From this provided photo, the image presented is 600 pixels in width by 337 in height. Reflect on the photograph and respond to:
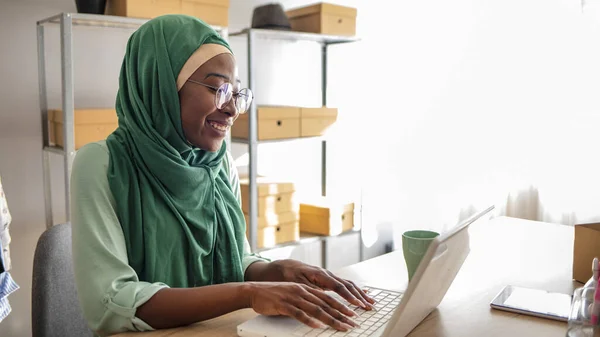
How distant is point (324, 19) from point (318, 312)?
2.35 meters

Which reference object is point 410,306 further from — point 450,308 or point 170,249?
point 170,249

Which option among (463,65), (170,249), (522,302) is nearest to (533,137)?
(463,65)

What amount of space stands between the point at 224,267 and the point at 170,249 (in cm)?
16

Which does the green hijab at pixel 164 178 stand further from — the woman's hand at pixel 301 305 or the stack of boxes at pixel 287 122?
the stack of boxes at pixel 287 122

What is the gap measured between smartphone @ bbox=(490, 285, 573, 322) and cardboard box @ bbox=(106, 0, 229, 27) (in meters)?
1.86

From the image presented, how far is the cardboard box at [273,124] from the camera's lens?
2.88m

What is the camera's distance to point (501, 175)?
121 inches

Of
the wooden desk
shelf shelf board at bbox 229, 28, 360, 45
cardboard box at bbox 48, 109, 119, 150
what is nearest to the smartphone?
the wooden desk

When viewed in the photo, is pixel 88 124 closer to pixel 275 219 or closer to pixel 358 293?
pixel 275 219

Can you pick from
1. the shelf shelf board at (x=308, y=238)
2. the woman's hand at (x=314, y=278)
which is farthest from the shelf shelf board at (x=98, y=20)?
the woman's hand at (x=314, y=278)

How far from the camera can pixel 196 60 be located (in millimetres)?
1338

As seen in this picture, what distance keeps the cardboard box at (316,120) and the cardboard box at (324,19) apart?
416 mm

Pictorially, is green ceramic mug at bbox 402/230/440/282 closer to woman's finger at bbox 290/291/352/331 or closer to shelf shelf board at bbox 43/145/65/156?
woman's finger at bbox 290/291/352/331

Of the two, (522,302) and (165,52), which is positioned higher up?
(165,52)
